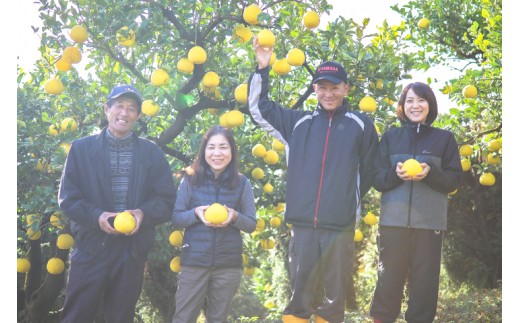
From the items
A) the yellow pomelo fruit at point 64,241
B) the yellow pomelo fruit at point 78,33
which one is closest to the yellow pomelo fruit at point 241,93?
the yellow pomelo fruit at point 78,33

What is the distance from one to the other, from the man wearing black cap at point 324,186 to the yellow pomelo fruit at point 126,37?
0.82m

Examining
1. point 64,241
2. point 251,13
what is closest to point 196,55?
point 251,13

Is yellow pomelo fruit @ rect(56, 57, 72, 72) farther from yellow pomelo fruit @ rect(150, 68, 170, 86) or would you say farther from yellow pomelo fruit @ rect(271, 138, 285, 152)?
yellow pomelo fruit @ rect(271, 138, 285, 152)

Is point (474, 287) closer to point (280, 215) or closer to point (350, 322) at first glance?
→ point (350, 322)

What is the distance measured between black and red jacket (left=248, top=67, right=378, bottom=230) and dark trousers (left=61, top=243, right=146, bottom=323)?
0.77m

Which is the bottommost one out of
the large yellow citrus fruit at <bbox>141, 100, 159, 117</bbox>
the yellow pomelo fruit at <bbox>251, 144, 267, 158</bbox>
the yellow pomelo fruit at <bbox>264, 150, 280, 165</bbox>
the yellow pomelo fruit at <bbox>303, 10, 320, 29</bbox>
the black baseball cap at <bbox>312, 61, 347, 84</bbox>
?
the yellow pomelo fruit at <bbox>264, 150, 280, 165</bbox>

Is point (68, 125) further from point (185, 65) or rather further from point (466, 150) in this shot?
point (466, 150)

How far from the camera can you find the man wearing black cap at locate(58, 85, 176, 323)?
8.68 feet

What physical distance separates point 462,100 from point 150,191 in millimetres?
2463

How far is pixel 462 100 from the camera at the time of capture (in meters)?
4.20

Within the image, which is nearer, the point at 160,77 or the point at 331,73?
the point at 331,73

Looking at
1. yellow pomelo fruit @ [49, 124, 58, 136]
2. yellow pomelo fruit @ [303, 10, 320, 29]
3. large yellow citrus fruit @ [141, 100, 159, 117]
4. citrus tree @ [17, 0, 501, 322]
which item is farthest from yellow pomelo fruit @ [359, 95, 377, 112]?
yellow pomelo fruit @ [49, 124, 58, 136]

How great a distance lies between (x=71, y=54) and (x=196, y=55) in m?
0.73

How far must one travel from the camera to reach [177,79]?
3389mm
